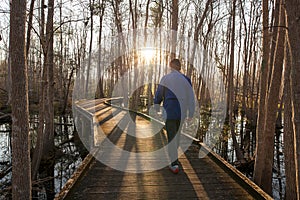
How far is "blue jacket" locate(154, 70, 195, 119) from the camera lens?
13.5ft

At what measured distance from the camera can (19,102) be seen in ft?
9.63

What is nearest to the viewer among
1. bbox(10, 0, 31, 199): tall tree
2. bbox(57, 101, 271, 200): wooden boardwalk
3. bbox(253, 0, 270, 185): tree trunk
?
bbox(10, 0, 31, 199): tall tree

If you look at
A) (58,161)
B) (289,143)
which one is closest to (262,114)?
(289,143)

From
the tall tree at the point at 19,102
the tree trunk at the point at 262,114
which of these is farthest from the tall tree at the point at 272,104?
the tall tree at the point at 19,102

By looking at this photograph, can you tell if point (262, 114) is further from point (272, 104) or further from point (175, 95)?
point (175, 95)

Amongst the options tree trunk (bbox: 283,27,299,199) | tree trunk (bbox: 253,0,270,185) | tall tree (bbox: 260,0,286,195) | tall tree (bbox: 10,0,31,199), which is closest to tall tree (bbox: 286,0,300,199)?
tree trunk (bbox: 283,27,299,199)

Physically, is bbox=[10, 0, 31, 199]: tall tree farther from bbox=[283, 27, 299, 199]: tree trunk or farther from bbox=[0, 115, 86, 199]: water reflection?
bbox=[283, 27, 299, 199]: tree trunk

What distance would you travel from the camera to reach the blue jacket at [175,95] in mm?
4129

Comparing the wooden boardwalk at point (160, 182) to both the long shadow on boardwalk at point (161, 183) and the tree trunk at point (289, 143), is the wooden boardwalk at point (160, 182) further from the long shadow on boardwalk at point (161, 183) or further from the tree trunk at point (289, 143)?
the tree trunk at point (289, 143)

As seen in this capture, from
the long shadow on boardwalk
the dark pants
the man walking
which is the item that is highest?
the man walking

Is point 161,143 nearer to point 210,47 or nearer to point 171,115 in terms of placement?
point 171,115

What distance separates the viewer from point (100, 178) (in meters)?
3.99

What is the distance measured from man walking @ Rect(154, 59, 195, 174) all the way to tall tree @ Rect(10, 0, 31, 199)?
1.94m

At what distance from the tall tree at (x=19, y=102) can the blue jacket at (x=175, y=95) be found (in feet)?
6.35
